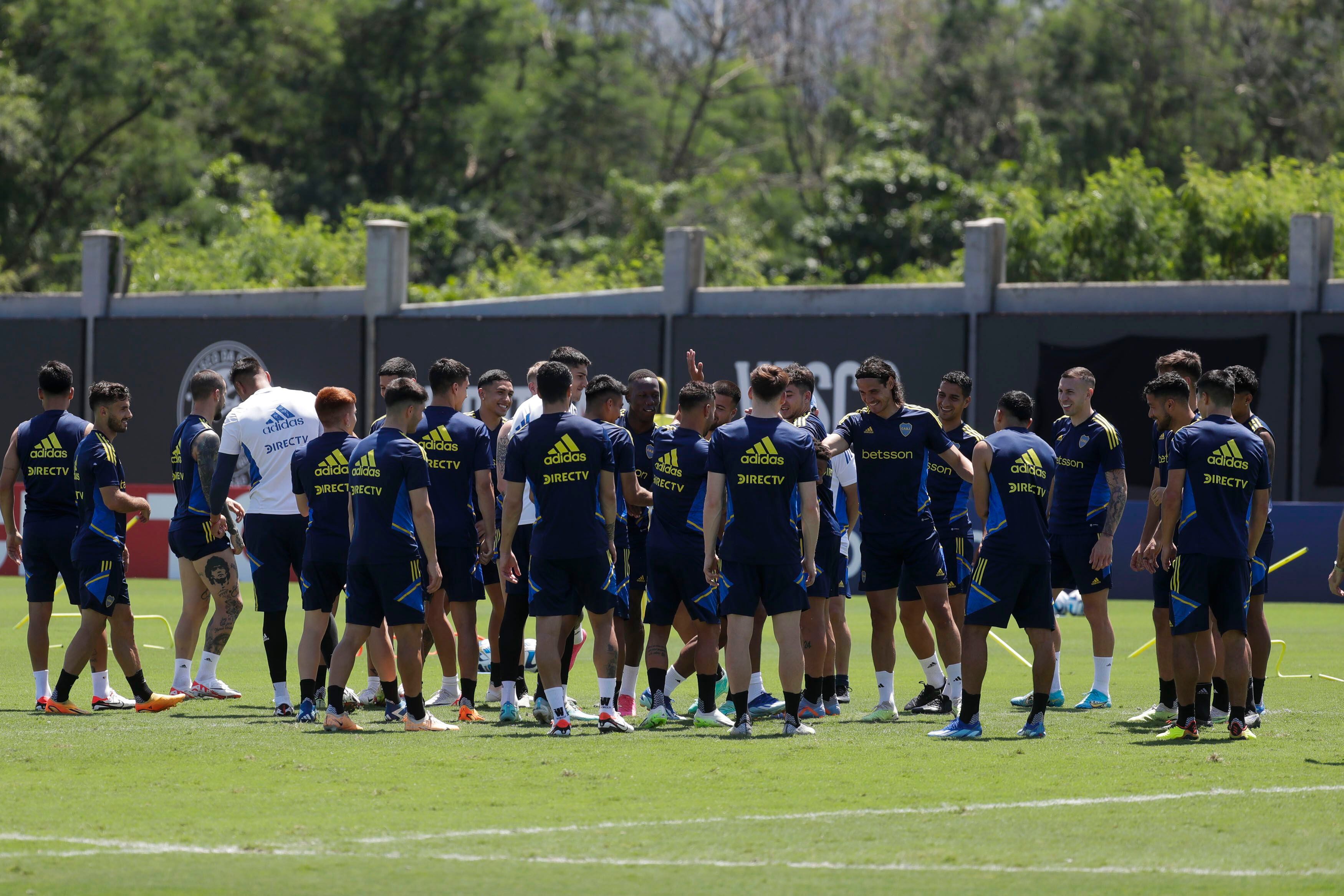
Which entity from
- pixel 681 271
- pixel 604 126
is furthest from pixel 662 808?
pixel 604 126

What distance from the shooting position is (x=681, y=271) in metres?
26.8

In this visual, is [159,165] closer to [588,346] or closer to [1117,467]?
[588,346]

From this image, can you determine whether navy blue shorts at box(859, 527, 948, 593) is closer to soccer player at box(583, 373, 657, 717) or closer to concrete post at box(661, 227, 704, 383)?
soccer player at box(583, 373, 657, 717)

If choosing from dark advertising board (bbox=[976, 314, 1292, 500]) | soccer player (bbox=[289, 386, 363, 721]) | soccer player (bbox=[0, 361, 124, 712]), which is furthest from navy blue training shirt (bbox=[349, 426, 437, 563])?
dark advertising board (bbox=[976, 314, 1292, 500])

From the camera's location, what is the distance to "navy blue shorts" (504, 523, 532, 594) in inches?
408

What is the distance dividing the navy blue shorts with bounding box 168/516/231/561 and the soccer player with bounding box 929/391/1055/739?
468 cm

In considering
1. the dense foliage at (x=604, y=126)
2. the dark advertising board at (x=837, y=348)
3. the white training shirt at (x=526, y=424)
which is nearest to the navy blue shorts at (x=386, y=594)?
the white training shirt at (x=526, y=424)

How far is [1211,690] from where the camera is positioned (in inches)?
409

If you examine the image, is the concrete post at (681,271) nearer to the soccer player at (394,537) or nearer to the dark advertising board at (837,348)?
the dark advertising board at (837,348)

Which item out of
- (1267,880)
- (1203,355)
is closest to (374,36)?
(1203,355)

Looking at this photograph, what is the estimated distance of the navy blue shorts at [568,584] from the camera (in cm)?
966

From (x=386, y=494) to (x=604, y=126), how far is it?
4804 cm

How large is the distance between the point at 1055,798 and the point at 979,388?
678 inches

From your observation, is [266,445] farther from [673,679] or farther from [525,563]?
[673,679]
